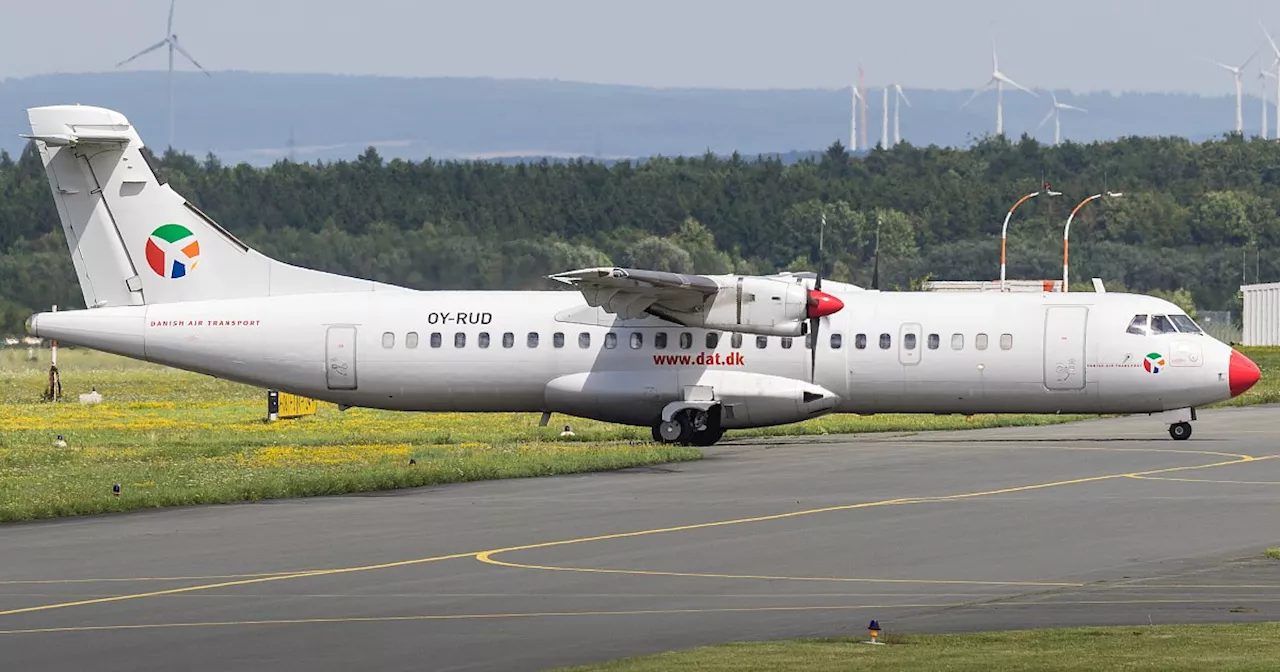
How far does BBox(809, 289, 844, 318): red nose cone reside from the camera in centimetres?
3534

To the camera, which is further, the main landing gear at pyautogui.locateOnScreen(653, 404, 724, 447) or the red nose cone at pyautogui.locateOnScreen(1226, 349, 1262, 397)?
the main landing gear at pyautogui.locateOnScreen(653, 404, 724, 447)

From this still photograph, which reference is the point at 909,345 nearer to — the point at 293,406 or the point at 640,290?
the point at 640,290

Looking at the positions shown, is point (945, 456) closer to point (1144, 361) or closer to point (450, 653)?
point (1144, 361)

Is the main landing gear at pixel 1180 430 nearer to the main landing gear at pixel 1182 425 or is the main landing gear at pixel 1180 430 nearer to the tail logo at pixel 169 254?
the main landing gear at pixel 1182 425

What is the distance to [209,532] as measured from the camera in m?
21.5

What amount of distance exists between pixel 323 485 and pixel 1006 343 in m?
15.2

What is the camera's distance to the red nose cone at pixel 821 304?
35344 mm

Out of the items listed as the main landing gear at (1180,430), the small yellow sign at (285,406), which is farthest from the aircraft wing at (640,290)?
the small yellow sign at (285,406)

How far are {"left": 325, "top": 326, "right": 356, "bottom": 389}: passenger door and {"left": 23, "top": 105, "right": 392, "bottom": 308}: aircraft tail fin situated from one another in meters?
1.97

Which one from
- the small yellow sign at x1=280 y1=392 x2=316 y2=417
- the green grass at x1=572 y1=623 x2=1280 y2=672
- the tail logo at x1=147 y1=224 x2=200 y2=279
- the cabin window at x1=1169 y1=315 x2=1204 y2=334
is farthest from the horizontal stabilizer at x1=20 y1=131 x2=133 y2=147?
the green grass at x1=572 y1=623 x2=1280 y2=672

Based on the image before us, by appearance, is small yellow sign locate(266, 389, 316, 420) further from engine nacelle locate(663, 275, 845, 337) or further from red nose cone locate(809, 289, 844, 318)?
red nose cone locate(809, 289, 844, 318)

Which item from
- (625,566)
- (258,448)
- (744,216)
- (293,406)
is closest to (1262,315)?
(744,216)

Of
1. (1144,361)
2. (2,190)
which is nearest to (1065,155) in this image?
(2,190)

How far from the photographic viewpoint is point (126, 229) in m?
37.4
